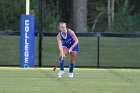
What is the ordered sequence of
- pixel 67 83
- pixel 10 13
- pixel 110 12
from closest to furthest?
pixel 67 83 < pixel 10 13 < pixel 110 12

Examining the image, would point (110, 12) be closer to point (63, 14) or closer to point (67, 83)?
point (63, 14)

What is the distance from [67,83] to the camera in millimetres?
18031

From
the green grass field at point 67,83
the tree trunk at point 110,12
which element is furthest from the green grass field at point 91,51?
the tree trunk at point 110,12

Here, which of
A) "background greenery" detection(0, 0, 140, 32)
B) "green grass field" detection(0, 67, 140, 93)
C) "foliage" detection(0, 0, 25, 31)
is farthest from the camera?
"background greenery" detection(0, 0, 140, 32)

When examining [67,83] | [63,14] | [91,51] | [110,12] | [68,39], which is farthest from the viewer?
[110,12]

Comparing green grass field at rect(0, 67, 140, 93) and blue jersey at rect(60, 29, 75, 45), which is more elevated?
blue jersey at rect(60, 29, 75, 45)

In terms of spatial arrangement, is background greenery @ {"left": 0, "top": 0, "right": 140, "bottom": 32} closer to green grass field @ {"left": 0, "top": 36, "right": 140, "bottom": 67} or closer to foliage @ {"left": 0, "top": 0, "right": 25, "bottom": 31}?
foliage @ {"left": 0, "top": 0, "right": 25, "bottom": 31}

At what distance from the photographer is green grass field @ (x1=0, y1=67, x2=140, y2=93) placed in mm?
16281

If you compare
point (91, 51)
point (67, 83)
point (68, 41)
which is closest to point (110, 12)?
point (91, 51)

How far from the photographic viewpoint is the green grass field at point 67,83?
16281mm

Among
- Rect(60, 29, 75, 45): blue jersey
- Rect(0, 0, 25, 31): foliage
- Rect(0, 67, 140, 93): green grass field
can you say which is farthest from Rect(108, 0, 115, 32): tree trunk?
Rect(60, 29, 75, 45): blue jersey

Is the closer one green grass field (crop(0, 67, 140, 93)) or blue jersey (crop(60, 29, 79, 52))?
A: green grass field (crop(0, 67, 140, 93))

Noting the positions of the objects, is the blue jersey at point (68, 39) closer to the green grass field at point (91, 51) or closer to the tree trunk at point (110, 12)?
the green grass field at point (91, 51)

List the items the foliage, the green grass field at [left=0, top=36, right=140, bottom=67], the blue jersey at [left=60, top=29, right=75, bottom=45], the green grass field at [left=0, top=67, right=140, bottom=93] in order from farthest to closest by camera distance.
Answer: the foliage, the green grass field at [left=0, top=36, right=140, bottom=67], the blue jersey at [left=60, top=29, right=75, bottom=45], the green grass field at [left=0, top=67, right=140, bottom=93]
